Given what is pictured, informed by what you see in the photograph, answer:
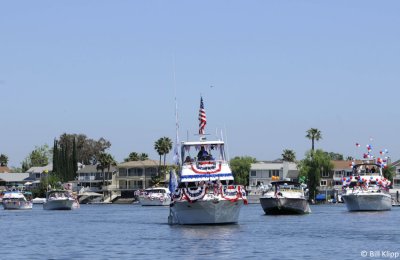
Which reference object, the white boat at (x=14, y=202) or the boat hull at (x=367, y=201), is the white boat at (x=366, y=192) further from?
the white boat at (x=14, y=202)

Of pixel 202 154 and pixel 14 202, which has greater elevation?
pixel 202 154

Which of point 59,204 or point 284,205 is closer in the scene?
point 284,205

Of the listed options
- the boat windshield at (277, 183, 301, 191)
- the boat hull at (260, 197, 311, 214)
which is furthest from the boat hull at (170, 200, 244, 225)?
the boat windshield at (277, 183, 301, 191)

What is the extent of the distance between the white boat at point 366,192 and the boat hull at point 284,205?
41.2 feet

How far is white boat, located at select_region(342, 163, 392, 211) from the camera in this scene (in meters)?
120

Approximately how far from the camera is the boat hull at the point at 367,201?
11962cm

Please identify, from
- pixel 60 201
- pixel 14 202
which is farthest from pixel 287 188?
pixel 14 202

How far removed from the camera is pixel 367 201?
11975cm

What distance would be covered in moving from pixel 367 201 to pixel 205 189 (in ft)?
155

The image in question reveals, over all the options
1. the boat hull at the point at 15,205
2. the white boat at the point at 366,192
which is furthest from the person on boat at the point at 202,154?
the boat hull at the point at 15,205

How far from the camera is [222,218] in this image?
7900 cm

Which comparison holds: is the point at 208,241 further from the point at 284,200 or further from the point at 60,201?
the point at 60,201

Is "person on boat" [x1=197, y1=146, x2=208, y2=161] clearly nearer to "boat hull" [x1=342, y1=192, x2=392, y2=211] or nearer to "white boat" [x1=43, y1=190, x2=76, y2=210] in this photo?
"boat hull" [x1=342, y1=192, x2=392, y2=211]

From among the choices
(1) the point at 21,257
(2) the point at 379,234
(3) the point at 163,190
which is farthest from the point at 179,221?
(3) the point at 163,190
